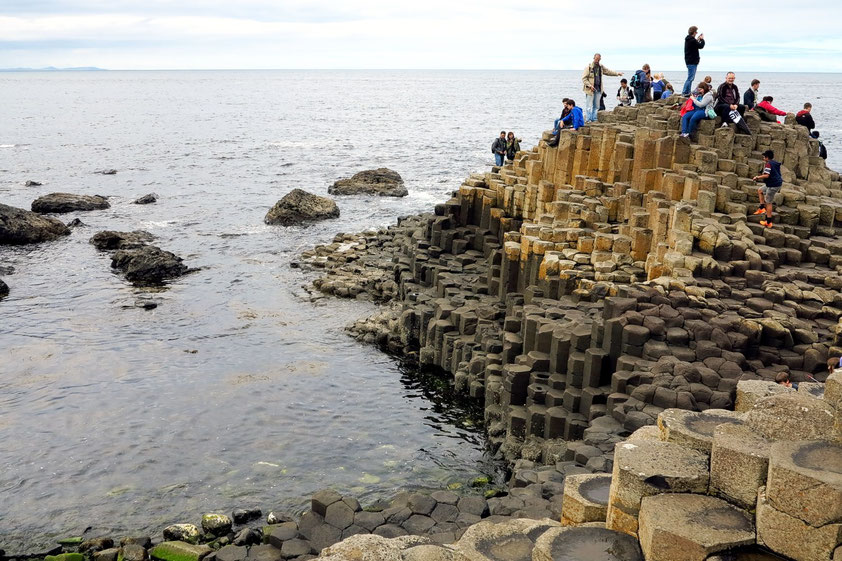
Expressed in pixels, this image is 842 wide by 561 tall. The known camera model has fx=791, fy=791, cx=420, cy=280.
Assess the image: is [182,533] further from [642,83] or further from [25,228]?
[25,228]

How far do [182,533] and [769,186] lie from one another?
16640 millimetres

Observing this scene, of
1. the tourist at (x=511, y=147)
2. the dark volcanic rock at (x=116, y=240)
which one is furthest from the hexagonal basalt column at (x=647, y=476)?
the dark volcanic rock at (x=116, y=240)

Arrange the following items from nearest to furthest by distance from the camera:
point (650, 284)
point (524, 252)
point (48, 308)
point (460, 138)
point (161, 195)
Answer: point (650, 284) → point (524, 252) → point (48, 308) → point (161, 195) → point (460, 138)

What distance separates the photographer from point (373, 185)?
5766 centimetres

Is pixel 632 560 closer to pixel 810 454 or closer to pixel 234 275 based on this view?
pixel 810 454

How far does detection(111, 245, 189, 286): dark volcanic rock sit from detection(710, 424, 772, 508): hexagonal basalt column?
2861cm

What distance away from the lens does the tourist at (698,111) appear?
23.7 m

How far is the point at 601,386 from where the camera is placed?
18.1 meters

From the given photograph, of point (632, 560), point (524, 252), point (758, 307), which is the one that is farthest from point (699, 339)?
point (632, 560)

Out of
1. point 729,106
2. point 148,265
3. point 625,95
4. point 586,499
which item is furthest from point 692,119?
point 148,265

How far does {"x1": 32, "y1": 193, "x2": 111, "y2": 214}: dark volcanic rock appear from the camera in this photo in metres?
49.8

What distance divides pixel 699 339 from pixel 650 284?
2.32 metres

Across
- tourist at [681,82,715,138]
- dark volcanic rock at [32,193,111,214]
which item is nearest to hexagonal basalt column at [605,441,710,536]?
tourist at [681,82,715,138]

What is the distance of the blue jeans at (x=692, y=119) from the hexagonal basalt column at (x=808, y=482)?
17836 mm
